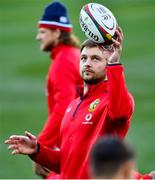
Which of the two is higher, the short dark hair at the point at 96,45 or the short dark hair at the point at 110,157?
the short dark hair at the point at 110,157

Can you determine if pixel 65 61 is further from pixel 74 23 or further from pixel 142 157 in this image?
pixel 74 23

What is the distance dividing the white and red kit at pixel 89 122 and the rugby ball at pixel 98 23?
319mm

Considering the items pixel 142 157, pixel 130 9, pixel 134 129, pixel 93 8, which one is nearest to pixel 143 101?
pixel 134 129

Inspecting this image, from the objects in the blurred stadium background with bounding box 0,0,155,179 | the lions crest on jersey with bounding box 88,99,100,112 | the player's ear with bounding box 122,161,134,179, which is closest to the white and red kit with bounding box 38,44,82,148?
the lions crest on jersey with bounding box 88,99,100,112

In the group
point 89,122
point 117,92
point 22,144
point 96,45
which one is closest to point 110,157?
point 117,92

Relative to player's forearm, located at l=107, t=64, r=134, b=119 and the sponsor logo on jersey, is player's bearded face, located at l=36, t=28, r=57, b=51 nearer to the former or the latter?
the sponsor logo on jersey

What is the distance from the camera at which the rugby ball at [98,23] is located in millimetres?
6272

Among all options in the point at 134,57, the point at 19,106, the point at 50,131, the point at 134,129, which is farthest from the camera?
the point at 134,57

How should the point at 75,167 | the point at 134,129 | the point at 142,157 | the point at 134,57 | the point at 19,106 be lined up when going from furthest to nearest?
the point at 134,57 < the point at 19,106 < the point at 134,129 < the point at 142,157 < the point at 75,167

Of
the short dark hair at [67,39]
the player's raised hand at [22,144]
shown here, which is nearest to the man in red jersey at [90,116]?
the player's raised hand at [22,144]

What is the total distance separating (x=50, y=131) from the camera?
8.22 meters

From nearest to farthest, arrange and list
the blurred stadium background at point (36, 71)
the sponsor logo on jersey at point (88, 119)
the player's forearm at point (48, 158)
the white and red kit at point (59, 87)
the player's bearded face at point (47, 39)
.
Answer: the sponsor logo on jersey at point (88, 119)
the player's forearm at point (48, 158)
the white and red kit at point (59, 87)
the player's bearded face at point (47, 39)
the blurred stadium background at point (36, 71)

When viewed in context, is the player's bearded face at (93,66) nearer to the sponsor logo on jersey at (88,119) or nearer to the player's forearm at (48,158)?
the sponsor logo on jersey at (88,119)

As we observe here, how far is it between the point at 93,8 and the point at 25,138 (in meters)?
1.05
